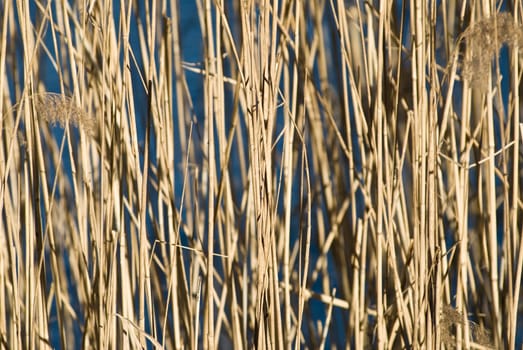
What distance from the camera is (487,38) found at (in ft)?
2.95

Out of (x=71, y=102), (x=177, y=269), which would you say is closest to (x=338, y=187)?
(x=177, y=269)

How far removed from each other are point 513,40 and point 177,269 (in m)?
0.63

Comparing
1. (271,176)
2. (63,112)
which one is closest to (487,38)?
(271,176)

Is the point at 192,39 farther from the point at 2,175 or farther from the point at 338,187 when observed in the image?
the point at 2,175

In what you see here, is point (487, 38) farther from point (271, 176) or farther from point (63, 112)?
point (63, 112)

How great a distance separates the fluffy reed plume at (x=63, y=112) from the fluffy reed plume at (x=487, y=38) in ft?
1.78

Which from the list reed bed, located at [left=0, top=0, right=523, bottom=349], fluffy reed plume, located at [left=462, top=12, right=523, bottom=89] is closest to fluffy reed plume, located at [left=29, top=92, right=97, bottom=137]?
reed bed, located at [left=0, top=0, right=523, bottom=349]

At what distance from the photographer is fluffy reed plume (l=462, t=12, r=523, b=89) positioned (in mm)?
880

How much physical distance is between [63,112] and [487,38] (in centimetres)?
59

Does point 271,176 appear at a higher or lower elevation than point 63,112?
lower

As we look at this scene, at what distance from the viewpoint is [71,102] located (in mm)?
933

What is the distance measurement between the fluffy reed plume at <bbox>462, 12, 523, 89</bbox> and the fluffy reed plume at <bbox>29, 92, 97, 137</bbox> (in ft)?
1.78

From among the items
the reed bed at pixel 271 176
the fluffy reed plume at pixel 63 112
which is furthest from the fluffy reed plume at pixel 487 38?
the fluffy reed plume at pixel 63 112

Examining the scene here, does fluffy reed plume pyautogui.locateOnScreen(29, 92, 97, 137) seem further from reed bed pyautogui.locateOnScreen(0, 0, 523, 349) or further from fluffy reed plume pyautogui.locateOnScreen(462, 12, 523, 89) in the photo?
fluffy reed plume pyautogui.locateOnScreen(462, 12, 523, 89)
